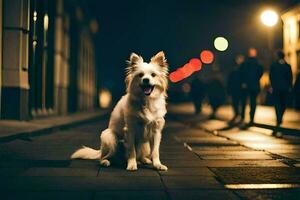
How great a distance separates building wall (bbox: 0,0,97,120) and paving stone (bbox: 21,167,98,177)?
348 inches

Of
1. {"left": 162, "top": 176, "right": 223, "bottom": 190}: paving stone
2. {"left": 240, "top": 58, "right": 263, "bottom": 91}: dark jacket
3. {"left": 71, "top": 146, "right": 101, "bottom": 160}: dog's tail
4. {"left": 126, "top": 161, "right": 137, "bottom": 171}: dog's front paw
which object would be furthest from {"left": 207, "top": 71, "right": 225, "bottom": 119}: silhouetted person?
{"left": 162, "top": 176, "right": 223, "bottom": 190}: paving stone

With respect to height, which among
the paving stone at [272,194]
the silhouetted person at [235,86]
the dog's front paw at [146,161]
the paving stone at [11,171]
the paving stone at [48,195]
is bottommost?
the paving stone at [11,171]

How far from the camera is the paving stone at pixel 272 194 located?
185 inches

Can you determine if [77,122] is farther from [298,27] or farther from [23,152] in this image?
[298,27]

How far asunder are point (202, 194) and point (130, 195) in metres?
0.73

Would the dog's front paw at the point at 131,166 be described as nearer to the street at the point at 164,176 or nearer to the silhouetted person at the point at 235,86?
the street at the point at 164,176

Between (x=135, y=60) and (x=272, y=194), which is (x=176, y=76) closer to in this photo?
(x=135, y=60)

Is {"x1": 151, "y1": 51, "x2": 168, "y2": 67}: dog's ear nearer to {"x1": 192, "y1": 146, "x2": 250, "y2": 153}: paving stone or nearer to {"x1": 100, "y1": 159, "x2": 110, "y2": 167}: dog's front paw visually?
{"x1": 100, "y1": 159, "x2": 110, "y2": 167}: dog's front paw

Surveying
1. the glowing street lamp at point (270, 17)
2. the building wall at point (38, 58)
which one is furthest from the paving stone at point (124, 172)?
the glowing street lamp at point (270, 17)

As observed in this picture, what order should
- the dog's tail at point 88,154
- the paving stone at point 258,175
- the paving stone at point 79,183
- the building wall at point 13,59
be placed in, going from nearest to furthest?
the paving stone at point 79,183, the paving stone at point 258,175, the dog's tail at point 88,154, the building wall at point 13,59

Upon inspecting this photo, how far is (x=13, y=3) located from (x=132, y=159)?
10180mm

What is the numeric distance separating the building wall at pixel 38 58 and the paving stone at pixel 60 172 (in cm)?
885

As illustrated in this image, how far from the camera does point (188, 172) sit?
20.9 ft

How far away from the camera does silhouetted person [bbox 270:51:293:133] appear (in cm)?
1396
